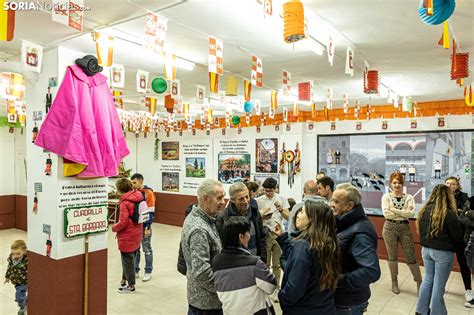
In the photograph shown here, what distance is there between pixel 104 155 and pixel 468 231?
478 centimetres

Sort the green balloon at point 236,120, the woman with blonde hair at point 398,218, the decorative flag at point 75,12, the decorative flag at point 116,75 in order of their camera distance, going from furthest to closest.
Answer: the green balloon at point 236,120, the woman with blonde hair at point 398,218, the decorative flag at point 116,75, the decorative flag at point 75,12

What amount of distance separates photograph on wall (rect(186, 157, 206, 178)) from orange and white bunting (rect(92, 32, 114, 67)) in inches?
264

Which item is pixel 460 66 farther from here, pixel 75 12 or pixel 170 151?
pixel 170 151

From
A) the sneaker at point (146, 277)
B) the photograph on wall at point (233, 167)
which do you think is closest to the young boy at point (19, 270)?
the sneaker at point (146, 277)

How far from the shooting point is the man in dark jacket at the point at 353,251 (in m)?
2.18

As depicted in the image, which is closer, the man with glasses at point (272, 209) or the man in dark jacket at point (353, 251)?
the man in dark jacket at point (353, 251)

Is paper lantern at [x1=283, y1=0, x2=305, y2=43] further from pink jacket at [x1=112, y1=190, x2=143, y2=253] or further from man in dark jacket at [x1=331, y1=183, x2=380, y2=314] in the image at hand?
pink jacket at [x1=112, y1=190, x2=143, y2=253]

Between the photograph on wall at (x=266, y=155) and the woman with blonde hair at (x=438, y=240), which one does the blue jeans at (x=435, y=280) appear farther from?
the photograph on wall at (x=266, y=155)

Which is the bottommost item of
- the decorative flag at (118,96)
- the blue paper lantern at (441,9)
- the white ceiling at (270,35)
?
the blue paper lantern at (441,9)

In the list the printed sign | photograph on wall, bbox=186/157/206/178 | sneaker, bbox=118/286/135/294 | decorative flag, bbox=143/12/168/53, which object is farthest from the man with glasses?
photograph on wall, bbox=186/157/206/178

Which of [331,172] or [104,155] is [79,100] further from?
[331,172]

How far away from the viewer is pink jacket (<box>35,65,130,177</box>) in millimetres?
2863

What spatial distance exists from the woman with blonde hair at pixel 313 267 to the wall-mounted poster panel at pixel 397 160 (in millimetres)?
5398

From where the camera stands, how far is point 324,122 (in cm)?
779
